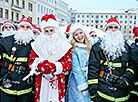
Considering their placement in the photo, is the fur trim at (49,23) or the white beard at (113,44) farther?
the fur trim at (49,23)

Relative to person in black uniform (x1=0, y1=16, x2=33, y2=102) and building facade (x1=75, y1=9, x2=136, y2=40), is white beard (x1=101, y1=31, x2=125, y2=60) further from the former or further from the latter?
building facade (x1=75, y1=9, x2=136, y2=40)

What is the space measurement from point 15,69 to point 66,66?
1017 mm

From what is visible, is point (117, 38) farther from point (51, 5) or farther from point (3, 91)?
point (51, 5)

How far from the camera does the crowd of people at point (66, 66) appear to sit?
10.3 ft

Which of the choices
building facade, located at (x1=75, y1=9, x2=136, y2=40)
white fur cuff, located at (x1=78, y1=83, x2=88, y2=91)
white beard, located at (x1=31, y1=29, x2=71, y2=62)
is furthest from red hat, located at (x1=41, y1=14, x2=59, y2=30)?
building facade, located at (x1=75, y1=9, x2=136, y2=40)

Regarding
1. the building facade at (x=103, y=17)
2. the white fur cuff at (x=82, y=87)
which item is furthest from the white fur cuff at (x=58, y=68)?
A: the building facade at (x=103, y=17)

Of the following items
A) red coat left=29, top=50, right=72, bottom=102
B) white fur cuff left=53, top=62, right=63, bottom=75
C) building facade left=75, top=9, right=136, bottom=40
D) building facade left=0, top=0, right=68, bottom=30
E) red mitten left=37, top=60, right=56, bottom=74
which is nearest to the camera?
red mitten left=37, top=60, right=56, bottom=74

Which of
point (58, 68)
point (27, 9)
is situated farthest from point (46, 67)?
point (27, 9)

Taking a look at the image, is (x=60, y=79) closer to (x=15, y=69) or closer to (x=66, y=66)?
(x=66, y=66)

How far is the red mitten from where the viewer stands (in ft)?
10.0

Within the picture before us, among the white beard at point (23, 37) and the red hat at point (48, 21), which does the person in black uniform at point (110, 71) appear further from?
the white beard at point (23, 37)

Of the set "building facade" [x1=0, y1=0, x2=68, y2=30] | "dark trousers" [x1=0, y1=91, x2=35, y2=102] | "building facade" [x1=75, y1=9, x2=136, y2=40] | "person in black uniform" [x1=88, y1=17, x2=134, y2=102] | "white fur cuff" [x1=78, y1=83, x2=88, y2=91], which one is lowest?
"dark trousers" [x1=0, y1=91, x2=35, y2=102]

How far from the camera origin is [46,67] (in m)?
3.04

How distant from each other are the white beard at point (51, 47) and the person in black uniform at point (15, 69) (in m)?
0.32
